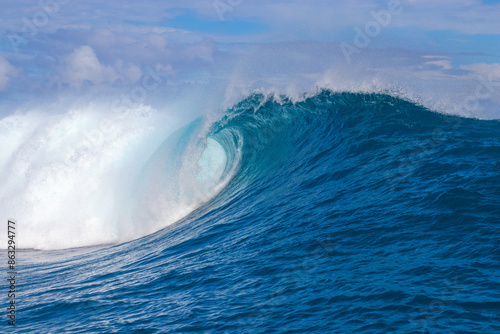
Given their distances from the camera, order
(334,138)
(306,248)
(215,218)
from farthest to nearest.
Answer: (334,138) < (215,218) < (306,248)

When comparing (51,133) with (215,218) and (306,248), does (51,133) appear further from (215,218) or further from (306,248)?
(306,248)

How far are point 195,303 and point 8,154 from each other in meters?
17.1

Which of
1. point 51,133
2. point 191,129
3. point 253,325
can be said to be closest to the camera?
point 253,325

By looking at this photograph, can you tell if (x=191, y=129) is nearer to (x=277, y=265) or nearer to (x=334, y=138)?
(x=334, y=138)

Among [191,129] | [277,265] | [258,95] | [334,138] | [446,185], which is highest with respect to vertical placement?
[258,95]

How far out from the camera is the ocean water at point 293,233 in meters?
5.83

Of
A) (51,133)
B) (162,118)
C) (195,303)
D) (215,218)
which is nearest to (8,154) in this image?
(51,133)

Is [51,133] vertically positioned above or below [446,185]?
above

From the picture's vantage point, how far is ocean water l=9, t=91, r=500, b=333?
230 inches

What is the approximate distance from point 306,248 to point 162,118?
13.2 metres

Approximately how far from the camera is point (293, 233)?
8773mm

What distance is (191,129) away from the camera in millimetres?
17375

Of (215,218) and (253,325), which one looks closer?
(253,325)

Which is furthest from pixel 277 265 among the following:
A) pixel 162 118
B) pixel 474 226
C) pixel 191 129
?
pixel 162 118
